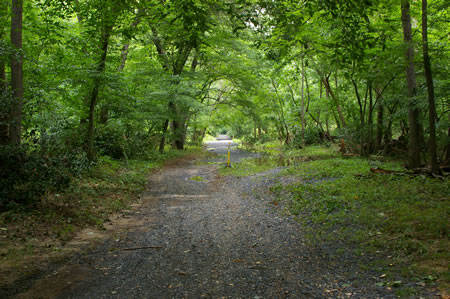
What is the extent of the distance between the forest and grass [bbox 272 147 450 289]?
0.38 meters

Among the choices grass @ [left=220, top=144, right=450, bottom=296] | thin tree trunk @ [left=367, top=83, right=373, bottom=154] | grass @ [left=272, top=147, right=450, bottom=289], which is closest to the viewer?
grass @ [left=220, top=144, right=450, bottom=296]

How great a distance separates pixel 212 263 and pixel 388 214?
11.8 feet

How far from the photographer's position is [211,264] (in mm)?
4738

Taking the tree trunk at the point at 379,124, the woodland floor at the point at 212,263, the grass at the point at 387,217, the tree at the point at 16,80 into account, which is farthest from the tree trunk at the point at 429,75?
the tree at the point at 16,80

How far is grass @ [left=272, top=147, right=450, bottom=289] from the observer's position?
4363 mm

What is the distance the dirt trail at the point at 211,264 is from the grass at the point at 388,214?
1.81 ft

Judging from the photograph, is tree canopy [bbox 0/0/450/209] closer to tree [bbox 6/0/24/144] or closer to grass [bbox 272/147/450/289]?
tree [bbox 6/0/24/144]

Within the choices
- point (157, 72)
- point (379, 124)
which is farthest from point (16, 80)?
point (379, 124)

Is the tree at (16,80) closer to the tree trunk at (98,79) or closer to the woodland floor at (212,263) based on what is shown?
the tree trunk at (98,79)

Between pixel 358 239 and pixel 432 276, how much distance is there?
1.55 meters

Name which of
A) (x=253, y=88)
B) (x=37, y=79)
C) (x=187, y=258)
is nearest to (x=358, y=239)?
(x=187, y=258)

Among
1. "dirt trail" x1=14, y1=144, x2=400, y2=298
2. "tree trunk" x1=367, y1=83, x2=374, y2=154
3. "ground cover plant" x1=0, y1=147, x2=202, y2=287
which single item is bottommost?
"dirt trail" x1=14, y1=144, x2=400, y2=298

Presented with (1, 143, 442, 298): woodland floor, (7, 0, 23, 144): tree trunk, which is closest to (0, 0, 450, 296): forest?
(7, 0, 23, 144): tree trunk

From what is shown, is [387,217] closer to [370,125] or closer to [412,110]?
[412,110]
